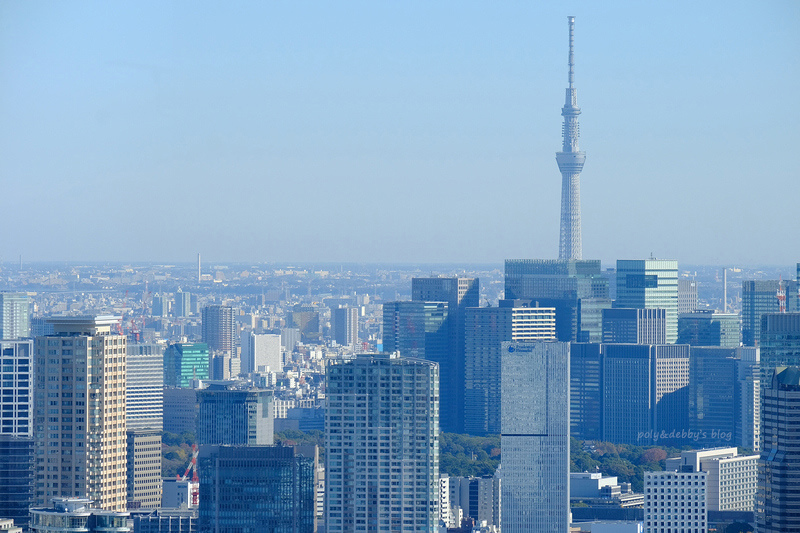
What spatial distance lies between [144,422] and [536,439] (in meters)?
18.0

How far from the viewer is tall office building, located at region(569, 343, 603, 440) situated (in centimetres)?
9331

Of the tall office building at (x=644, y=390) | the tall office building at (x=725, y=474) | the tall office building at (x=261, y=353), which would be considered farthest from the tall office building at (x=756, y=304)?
the tall office building at (x=261, y=353)

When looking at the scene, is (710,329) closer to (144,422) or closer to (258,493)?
(144,422)

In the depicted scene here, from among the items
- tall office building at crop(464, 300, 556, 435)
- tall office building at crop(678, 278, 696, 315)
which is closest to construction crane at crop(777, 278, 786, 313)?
tall office building at crop(464, 300, 556, 435)

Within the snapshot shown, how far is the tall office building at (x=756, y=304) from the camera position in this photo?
285 feet

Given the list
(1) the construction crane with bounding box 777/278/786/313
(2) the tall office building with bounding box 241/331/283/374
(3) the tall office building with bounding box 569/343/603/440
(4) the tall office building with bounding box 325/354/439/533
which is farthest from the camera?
(2) the tall office building with bounding box 241/331/283/374

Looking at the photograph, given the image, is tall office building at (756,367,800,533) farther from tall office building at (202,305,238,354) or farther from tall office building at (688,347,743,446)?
tall office building at (202,305,238,354)

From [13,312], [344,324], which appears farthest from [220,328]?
[13,312]

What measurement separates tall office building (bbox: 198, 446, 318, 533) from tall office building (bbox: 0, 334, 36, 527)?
4.67 meters

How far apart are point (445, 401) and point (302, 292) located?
4925cm

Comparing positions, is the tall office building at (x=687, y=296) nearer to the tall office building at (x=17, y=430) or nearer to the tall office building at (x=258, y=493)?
the tall office building at (x=17, y=430)

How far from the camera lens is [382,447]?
4775 cm

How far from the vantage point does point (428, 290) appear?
103125 mm

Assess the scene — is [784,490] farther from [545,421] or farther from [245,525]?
[545,421]
